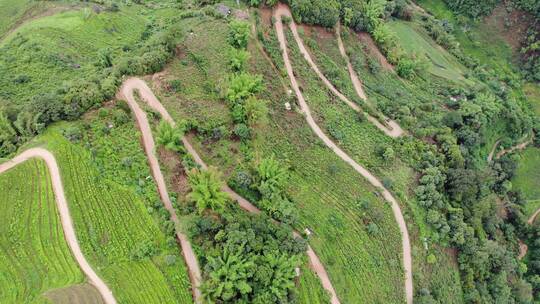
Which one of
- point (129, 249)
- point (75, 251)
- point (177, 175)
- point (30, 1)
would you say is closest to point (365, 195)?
point (177, 175)

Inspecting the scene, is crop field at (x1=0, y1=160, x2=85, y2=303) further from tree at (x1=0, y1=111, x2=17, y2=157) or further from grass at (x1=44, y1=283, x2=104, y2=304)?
tree at (x1=0, y1=111, x2=17, y2=157)

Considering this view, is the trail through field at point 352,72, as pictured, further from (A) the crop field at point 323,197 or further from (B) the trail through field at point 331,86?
(A) the crop field at point 323,197

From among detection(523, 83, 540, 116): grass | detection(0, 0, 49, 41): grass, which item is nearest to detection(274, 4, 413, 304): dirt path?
detection(0, 0, 49, 41): grass

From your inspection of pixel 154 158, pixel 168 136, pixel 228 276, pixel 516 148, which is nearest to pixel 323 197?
pixel 228 276

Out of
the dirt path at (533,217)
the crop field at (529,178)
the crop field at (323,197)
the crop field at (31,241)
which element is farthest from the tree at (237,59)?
the dirt path at (533,217)

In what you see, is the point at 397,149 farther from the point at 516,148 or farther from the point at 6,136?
the point at 6,136
